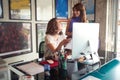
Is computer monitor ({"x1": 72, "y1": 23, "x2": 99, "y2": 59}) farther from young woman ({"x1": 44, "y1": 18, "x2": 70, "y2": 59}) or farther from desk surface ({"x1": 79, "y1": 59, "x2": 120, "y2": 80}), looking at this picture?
young woman ({"x1": 44, "y1": 18, "x2": 70, "y2": 59})

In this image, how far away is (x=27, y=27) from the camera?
8.56 feet

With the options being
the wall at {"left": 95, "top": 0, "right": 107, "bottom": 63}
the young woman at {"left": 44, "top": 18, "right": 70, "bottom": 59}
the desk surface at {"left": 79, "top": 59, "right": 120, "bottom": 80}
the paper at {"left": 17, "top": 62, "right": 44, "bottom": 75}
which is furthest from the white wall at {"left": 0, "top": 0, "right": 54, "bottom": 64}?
the desk surface at {"left": 79, "top": 59, "right": 120, "bottom": 80}

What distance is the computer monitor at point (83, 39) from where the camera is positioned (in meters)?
1.29

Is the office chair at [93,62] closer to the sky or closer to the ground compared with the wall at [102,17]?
closer to the ground

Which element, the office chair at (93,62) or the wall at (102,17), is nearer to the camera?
the office chair at (93,62)

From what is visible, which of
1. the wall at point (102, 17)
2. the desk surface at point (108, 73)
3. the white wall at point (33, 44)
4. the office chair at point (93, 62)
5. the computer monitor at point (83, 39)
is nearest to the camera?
the desk surface at point (108, 73)

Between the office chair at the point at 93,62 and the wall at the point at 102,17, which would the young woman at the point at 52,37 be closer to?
the office chair at the point at 93,62

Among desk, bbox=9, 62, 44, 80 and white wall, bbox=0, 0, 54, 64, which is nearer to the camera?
desk, bbox=9, 62, 44, 80

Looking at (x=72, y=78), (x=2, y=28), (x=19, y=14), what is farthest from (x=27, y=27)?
(x=72, y=78)

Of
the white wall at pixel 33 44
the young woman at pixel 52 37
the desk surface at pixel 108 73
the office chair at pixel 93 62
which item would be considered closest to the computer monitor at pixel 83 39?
the office chair at pixel 93 62

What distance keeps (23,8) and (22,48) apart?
699mm

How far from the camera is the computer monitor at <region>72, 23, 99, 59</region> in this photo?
129cm

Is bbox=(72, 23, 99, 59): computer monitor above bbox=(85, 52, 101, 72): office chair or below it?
above

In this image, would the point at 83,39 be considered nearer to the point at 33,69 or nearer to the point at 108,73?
the point at 108,73
